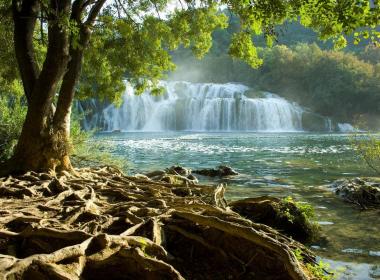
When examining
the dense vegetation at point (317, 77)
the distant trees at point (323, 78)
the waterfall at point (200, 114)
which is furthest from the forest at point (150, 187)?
the distant trees at point (323, 78)

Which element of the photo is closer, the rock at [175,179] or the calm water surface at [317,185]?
A: the calm water surface at [317,185]

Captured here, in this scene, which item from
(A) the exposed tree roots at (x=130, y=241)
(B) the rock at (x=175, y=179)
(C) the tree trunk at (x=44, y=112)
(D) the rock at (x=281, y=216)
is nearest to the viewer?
(A) the exposed tree roots at (x=130, y=241)

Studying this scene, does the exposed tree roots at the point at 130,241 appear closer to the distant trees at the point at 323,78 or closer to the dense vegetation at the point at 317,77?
the dense vegetation at the point at 317,77

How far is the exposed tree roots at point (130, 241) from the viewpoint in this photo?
4.53m

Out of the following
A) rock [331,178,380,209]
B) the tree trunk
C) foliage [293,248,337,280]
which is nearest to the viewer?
foliage [293,248,337,280]

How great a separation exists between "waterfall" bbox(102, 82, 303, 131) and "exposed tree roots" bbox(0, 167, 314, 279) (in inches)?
2278

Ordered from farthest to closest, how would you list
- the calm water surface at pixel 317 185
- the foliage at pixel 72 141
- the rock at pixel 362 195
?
the foliage at pixel 72 141 → the rock at pixel 362 195 → the calm water surface at pixel 317 185

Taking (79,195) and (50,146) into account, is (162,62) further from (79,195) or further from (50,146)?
(79,195)

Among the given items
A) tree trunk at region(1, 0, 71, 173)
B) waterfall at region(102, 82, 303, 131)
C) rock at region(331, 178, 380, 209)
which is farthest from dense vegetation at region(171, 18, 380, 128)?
tree trunk at region(1, 0, 71, 173)

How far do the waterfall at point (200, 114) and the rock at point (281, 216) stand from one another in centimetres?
5611

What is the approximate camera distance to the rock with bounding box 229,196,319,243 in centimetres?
882

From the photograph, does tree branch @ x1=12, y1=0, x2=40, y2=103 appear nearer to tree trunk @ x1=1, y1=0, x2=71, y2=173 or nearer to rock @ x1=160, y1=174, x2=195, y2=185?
tree trunk @ x1=1, y1=0, x2=71, y2=173

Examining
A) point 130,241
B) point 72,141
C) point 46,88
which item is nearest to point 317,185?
point 72,141

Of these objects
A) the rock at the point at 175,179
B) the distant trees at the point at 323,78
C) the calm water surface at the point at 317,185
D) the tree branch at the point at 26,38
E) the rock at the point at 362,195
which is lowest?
the calm water surface at the point at 317,185
